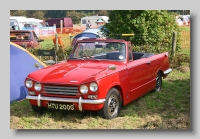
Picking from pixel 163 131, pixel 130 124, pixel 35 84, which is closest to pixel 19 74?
pixel 35 84

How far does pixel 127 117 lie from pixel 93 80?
1218 millimetres

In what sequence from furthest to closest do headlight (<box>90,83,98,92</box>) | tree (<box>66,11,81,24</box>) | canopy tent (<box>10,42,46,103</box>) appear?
tree (<box>66,11,81,24</box>)
canopy tent (<box>10,42,46,103</box>)
headlight (<box>90,83,98,92</box>)

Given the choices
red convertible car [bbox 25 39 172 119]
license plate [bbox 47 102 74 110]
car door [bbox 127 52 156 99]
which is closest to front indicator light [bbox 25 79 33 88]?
red convertible car [bbox 25 39 172 119]

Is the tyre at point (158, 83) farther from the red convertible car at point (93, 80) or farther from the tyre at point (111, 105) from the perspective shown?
the tyre at point (111, 105)

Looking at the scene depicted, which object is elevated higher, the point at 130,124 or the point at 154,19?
the point at 154,19

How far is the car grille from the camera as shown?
5797 millimetres

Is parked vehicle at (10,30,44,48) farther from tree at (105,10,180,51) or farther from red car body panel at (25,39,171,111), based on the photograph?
red car body panel at (25,39,171,111)

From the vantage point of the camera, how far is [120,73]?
20.9ft

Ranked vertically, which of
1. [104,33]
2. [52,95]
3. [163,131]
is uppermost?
[104,33]

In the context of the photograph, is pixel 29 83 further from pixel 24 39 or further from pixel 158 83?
pixel 24 39

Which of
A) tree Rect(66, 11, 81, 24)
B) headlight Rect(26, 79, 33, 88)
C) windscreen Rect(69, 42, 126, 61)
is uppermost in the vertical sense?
tree Rect(66, 11, 81, 24)

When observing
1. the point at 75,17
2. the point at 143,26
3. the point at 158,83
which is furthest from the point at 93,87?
the point at 75,17

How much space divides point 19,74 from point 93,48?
2.05 metres

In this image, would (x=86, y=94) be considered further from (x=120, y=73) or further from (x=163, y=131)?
(x=163, y=131)
